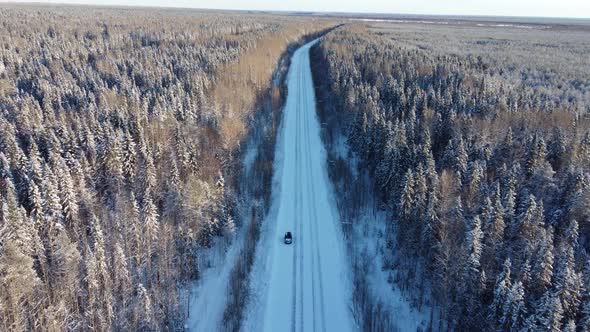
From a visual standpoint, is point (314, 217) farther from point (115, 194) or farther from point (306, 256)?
point (115, 194)

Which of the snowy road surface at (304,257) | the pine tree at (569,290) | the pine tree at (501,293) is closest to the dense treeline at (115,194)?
the snowy road surface at (304,257)

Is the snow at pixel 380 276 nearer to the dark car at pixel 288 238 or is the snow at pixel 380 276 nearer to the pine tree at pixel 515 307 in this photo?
the dark car at pixel 288 238

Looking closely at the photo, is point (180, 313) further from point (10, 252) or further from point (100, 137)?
point (100, 137)

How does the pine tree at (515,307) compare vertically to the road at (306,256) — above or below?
A: above

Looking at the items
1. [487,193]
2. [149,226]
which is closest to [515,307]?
[487,193]

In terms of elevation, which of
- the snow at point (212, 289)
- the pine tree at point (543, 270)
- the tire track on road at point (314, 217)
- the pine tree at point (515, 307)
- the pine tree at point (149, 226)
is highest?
the pine tree at point (543, 270)

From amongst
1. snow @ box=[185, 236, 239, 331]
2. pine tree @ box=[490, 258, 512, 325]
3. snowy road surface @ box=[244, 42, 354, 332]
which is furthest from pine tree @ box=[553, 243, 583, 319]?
snow @ box=[185, 236, 239, 331]

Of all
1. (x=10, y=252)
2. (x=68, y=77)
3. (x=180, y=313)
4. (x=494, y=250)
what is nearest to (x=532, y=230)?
(x=494, y=250)
